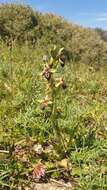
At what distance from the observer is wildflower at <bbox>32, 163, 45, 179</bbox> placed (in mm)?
3668

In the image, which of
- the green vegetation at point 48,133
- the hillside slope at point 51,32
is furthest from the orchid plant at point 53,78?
the hillside slope at point 51,32

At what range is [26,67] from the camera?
602cm

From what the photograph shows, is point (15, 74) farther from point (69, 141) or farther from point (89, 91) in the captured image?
point (69, 141)

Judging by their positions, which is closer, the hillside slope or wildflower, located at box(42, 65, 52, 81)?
wildflower, located at box(42, 65, 52, 81)

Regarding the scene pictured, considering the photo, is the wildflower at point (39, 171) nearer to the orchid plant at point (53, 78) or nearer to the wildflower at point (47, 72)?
the orchid plant at point (53, 78)

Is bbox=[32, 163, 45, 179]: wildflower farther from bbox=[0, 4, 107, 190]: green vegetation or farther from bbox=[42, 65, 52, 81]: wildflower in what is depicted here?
bbox=[42, 65, 52, 81]: wildflower

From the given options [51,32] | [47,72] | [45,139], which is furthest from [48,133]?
[51,32]

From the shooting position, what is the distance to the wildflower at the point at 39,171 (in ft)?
12.0

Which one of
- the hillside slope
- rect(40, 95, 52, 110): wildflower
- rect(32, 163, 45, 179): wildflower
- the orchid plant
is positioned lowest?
rect(32, 163, 45, 179): wildflower

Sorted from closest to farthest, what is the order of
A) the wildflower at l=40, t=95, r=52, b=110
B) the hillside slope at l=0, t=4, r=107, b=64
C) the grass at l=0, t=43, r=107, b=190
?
the grass at l=0, t=43, r=107, b=190, the wildflower at l=40, t=95, r=52, b=110, the hillside slope at l=0, t=4, r=107, b=64

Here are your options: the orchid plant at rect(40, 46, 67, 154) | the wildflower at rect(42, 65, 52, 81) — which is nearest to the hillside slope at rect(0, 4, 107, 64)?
the orchid plant at rect(40, 46, 67, 154)

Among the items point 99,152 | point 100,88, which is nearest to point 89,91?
point 100,88

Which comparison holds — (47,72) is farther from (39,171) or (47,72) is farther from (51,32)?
(51,32)

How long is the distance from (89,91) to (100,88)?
1.28ft
